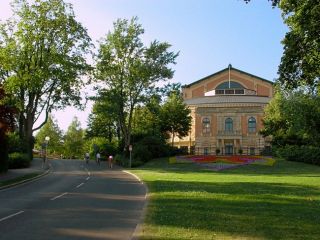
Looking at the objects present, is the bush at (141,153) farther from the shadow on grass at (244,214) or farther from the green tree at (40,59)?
the shadow on grass at (244,214)

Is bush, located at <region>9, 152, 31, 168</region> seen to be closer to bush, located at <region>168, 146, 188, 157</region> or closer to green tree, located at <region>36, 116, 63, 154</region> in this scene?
bush, located at <region>168, 146, 188, 157</region>

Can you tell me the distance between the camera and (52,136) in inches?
4122

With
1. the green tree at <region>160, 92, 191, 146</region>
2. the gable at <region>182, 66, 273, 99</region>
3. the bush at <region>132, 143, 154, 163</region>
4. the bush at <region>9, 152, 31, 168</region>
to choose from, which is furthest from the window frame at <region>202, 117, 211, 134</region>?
the bush at <region>9, 152, 31, 168</region>

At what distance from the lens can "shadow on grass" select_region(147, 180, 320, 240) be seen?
973 centimetres

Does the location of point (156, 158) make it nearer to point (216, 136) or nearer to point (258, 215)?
point (216, 136)

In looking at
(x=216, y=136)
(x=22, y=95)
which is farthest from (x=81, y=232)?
(x=216, y=136)

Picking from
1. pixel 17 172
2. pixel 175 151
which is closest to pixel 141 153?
pixel 175 151

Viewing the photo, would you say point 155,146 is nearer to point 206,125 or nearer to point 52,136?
point 206,125

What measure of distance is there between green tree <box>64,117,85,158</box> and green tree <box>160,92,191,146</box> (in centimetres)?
3007

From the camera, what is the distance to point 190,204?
14.5 meters

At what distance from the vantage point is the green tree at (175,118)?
2876 inches

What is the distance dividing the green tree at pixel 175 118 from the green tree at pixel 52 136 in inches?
1354

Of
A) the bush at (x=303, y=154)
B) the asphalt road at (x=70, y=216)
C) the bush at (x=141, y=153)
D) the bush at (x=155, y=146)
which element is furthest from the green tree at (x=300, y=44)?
the bush at (x=155, y=146)

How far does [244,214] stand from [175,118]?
61.4 metres
